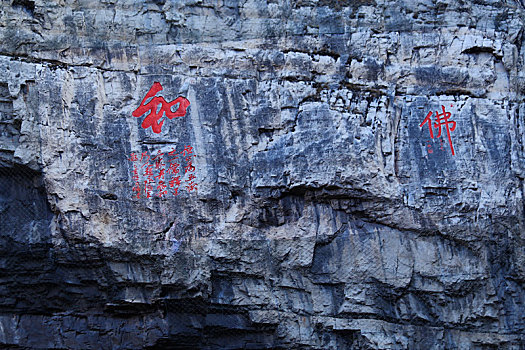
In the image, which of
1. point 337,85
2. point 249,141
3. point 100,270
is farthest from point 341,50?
point 100,270

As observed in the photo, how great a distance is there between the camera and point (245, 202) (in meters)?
5.58

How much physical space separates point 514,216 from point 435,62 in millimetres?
1618

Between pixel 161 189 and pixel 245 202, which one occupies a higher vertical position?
pixel 161 189

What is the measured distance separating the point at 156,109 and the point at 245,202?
3.93ft

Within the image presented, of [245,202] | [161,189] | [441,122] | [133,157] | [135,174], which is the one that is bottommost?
[245,202]

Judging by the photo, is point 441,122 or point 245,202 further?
point 441,122

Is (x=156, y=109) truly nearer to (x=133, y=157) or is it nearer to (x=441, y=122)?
(x=133, y=157)

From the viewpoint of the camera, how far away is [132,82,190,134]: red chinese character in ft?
18.5

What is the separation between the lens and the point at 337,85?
579 centimetres

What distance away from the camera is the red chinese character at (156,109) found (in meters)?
5.65

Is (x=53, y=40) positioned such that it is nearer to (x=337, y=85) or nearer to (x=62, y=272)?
(x=62, y=272)

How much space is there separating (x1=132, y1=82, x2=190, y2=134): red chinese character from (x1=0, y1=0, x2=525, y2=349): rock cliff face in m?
0.07

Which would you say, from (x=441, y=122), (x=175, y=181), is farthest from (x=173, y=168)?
(x=441, y=122)

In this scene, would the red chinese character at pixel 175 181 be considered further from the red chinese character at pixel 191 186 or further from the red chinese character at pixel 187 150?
the red chinese character at pixel 187 150
